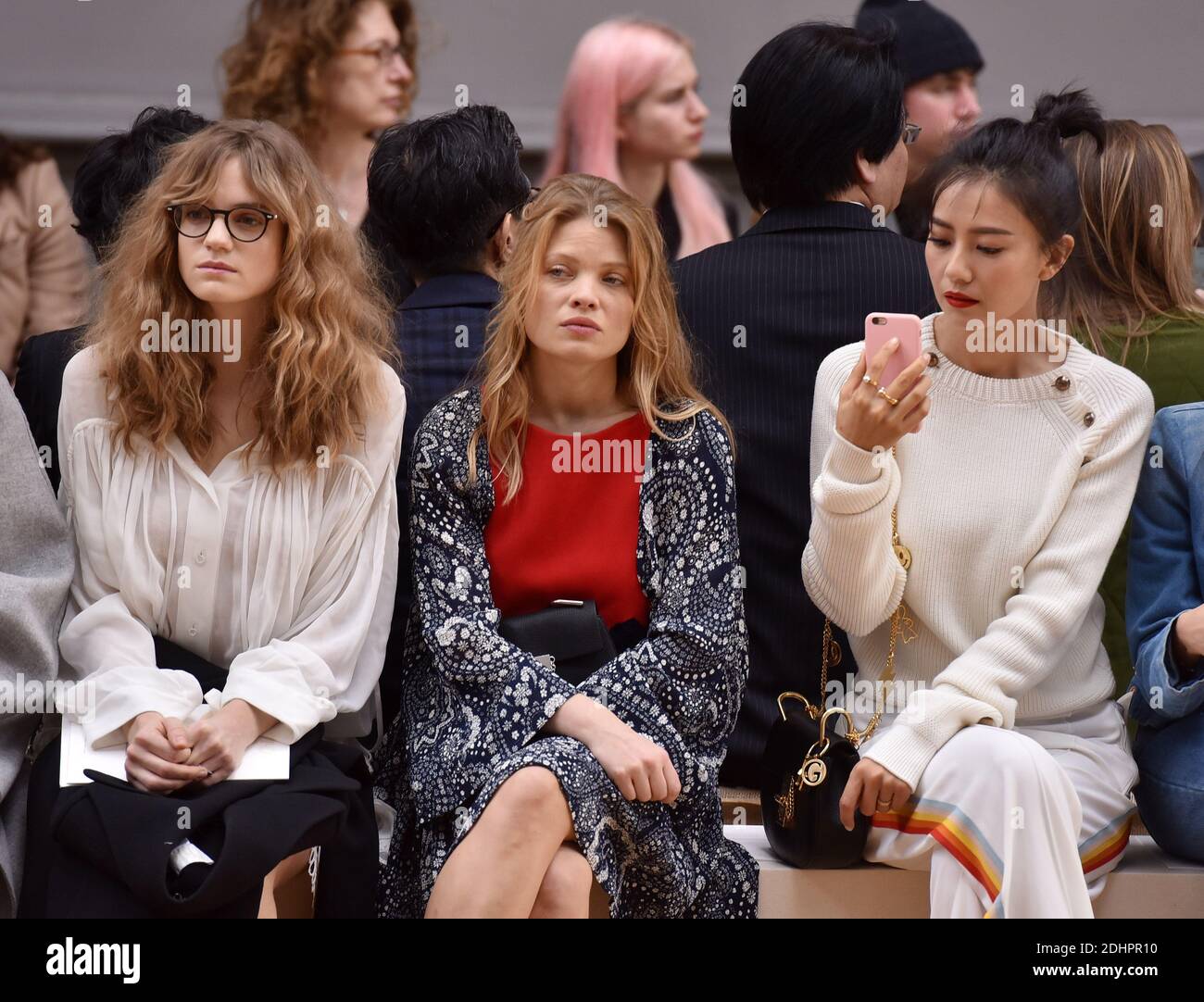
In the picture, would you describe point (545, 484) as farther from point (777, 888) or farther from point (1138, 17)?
point (1138, 17)

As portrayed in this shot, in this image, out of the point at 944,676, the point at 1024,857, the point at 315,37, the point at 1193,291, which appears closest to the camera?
the point at 1024,857

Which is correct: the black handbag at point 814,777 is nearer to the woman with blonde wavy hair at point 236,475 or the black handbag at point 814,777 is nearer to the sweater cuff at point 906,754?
the sweater cuff at point 906,754

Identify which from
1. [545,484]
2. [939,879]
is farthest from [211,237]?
[939,879]

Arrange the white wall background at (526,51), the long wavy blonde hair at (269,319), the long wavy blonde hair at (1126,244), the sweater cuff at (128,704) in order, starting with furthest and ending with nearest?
the white wall background at (526,51) < the long wavy blonde hair at (1126,244) < the long wavy blonde hair at (269,319) < the sweater cuff at (128,704)

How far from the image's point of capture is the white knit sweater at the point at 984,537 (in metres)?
2.82

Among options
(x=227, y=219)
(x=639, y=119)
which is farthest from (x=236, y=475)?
(x=639, y=119)

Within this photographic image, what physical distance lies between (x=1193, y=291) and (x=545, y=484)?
4.24ft

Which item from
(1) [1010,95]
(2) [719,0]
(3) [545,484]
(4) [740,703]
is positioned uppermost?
(2) [719,0]

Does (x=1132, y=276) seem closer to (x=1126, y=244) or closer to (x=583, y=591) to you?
(x=1126, y=244)

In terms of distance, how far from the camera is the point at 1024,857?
2.67 meters

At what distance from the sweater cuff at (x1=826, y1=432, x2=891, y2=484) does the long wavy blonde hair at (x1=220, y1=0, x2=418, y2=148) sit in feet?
7.45

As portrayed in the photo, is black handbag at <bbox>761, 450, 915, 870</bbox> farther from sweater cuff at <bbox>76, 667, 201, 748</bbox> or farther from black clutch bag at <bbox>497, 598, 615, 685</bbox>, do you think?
sweater cuff at <bbox>76, 667, 201, 748</bbox>

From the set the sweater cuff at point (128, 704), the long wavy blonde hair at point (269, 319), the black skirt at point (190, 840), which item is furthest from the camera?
the long wavy blonde hair at point (269, 319)

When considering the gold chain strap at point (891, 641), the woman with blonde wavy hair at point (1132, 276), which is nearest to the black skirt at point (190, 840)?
the gold chain strap at point (891, 641)
